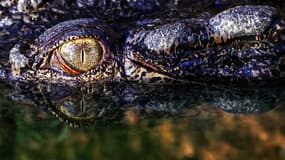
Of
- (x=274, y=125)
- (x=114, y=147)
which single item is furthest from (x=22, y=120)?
(x=274, y=125)

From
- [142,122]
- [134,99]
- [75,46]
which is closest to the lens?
[142,122]

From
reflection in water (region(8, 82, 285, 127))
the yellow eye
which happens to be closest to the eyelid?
the yellow eye

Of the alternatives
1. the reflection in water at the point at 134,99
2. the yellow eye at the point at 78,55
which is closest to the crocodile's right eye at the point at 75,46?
the yellow eye at the point at 78,55

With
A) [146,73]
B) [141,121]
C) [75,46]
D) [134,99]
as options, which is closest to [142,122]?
[141,121]

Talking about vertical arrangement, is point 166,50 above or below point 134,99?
above

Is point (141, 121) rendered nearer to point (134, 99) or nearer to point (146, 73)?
point (134, 99)

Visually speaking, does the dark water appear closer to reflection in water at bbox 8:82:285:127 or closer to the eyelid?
reflection in water at bbox 8:82:285:127

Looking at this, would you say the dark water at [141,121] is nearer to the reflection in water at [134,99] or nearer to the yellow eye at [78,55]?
the reflection in water at [134,99]

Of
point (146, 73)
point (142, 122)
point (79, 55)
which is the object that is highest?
point (79, 55)

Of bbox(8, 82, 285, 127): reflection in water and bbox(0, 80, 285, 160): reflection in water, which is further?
bbox(8, 82, 285, 127): reflection in water

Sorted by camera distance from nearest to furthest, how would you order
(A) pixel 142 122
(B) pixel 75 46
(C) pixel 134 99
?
(A) pixel 142 122 → (C) pixel 134 99 → (B) pixel 75 46
